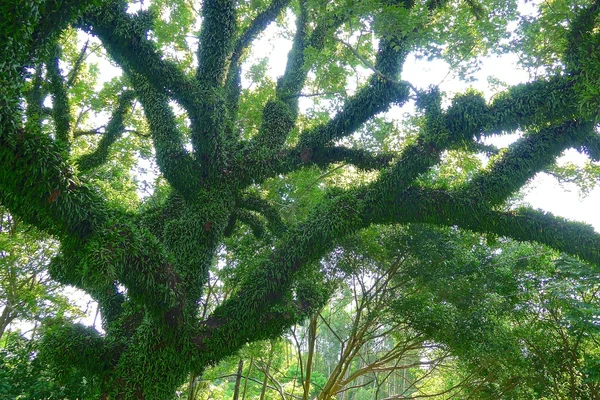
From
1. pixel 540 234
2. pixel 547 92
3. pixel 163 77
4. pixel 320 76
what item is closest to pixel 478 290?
pixel 540 234

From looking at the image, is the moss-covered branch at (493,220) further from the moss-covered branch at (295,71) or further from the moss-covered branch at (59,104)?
the moss-covered branch at (59,104)

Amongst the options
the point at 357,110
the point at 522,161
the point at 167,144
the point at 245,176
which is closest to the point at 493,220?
the point at 522,161

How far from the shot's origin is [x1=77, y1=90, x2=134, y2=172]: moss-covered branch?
7.78m

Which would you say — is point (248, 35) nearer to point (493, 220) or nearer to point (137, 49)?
point (137, 49)

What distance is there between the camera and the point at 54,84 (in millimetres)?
7016

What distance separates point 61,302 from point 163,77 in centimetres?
852

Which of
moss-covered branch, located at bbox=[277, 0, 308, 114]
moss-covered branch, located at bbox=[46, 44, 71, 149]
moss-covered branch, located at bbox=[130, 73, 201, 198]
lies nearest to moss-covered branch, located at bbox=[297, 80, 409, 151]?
moss-covered branch, located at bbox=[277, 0, 308, 114]

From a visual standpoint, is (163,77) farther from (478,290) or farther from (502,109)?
(478,290)

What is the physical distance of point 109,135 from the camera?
26.0ft

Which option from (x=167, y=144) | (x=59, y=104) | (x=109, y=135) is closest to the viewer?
(x=167, y=144)

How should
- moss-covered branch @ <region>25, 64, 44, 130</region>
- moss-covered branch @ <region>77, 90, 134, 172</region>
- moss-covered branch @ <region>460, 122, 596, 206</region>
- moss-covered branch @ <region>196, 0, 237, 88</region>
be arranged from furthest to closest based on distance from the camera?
1. moss-covered branch @ <region>77, 90, 134, 172</region>
2. moss-covered branch @ <region>25, 64, 44, 130</region>
3. moss-covered branch @ <region>196, 0, 237, 88</region>
4. moss-covered branch @ <region>460, 122, 596, 206</region>

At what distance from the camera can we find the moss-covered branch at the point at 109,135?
25.5ft

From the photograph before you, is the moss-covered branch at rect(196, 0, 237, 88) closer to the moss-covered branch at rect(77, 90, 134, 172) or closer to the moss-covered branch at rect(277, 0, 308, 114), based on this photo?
the moss-covered branch at rect(277, 0, 308, 114)

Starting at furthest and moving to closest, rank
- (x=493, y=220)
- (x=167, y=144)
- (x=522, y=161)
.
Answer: (x=167, y=144) → (x=493, y=220) → (x=522, y=161)
